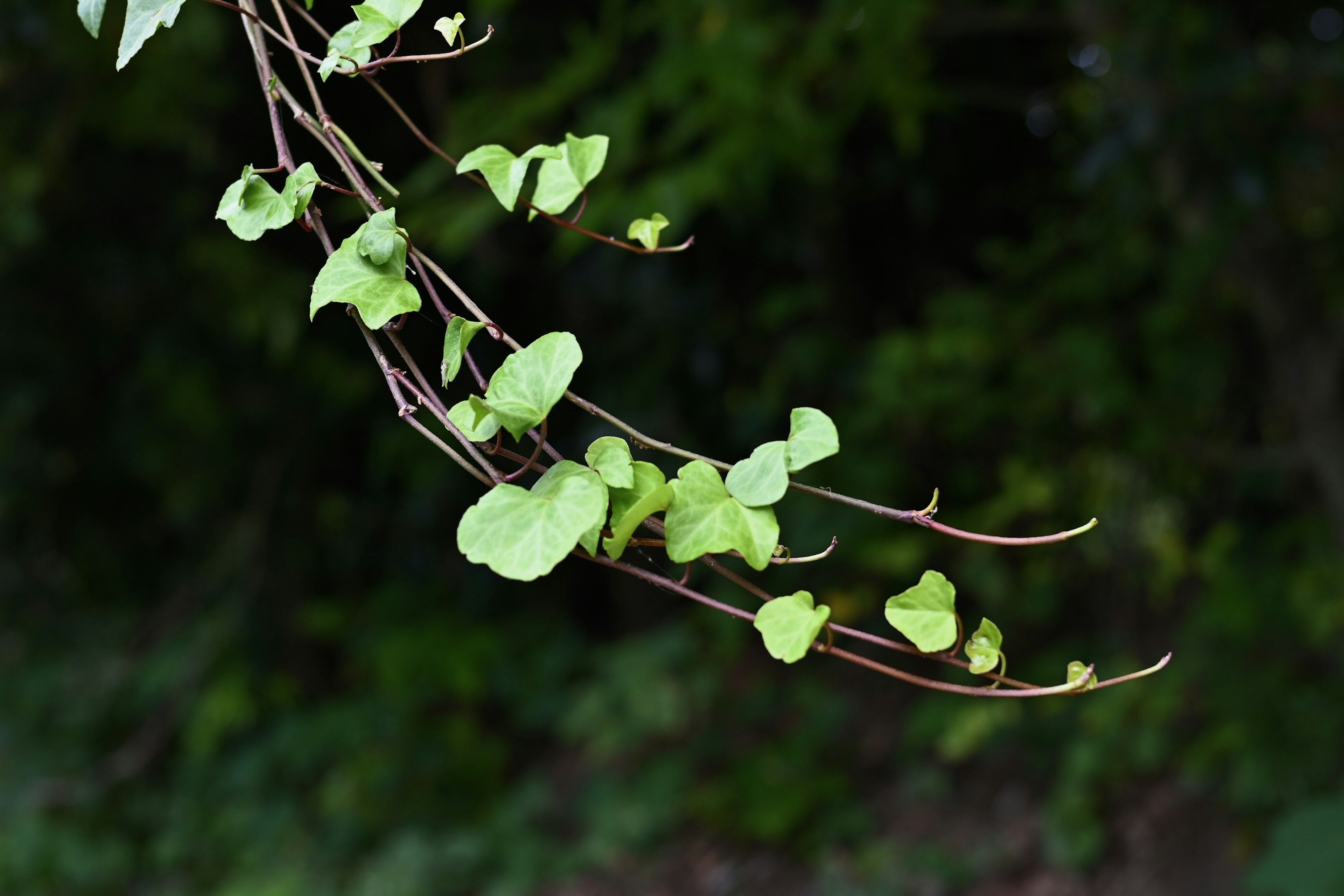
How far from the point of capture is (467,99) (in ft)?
7.64

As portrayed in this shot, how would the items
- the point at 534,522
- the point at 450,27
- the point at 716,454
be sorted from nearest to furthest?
1. the point at 534,522
2. the point at 450,27
3. the point at 716,454

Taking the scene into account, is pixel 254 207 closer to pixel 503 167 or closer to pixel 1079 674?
pixel 503 167

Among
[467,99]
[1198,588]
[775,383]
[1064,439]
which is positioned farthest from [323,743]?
[1198,588]

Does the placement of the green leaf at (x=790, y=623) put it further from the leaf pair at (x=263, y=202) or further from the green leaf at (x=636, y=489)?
the leaf pair at (x=263, y=202)

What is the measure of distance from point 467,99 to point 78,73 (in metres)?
1.36

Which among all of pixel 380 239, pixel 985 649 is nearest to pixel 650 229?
pixel 380 239

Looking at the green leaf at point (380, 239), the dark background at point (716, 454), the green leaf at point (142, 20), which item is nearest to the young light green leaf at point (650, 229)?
the green leaf at point (380, 239)

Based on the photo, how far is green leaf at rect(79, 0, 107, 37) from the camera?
0.58 metres

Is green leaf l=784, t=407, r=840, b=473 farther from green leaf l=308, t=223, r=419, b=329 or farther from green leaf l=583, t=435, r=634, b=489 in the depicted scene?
green leaf l=308, t=223, r=419, b=329

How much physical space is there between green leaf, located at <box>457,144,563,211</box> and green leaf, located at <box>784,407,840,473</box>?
19cm

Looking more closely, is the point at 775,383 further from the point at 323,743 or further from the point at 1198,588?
the point at 323,743

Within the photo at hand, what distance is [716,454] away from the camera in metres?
2.87

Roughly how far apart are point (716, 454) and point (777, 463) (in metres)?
2.42

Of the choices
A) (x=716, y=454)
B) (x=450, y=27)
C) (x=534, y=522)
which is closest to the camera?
(x=534, y=522)
